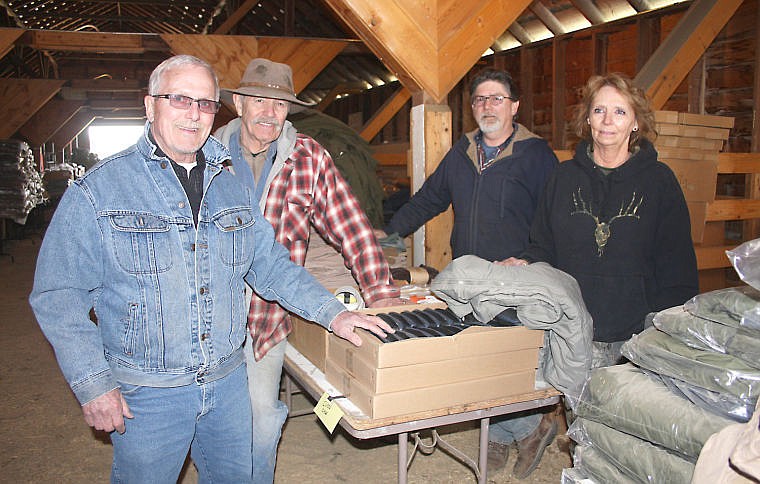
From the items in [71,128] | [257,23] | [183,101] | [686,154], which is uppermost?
[257,23]

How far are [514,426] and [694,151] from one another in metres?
2.40

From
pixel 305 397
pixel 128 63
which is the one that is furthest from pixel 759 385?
pixel 128 63

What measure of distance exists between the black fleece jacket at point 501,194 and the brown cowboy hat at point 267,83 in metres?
1.08

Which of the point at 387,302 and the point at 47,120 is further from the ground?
the point at 47,120

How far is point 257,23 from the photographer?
13914mm

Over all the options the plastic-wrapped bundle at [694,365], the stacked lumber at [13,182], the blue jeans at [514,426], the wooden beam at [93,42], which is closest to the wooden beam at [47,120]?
the stacked lumber at [13,182]

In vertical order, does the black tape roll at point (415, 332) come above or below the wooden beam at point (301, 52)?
below

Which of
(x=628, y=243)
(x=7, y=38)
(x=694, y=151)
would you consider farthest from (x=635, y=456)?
(x=7, y=38)

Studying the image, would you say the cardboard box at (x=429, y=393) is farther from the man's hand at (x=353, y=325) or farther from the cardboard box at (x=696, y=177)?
the cardboard box at (x=696, y=177)

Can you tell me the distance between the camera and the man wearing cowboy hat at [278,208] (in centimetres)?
276

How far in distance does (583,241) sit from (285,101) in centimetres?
152

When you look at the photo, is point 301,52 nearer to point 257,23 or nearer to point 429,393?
point 429,393

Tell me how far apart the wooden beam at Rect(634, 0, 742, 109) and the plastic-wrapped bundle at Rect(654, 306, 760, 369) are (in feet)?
12.3

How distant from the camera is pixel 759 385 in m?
1.44
